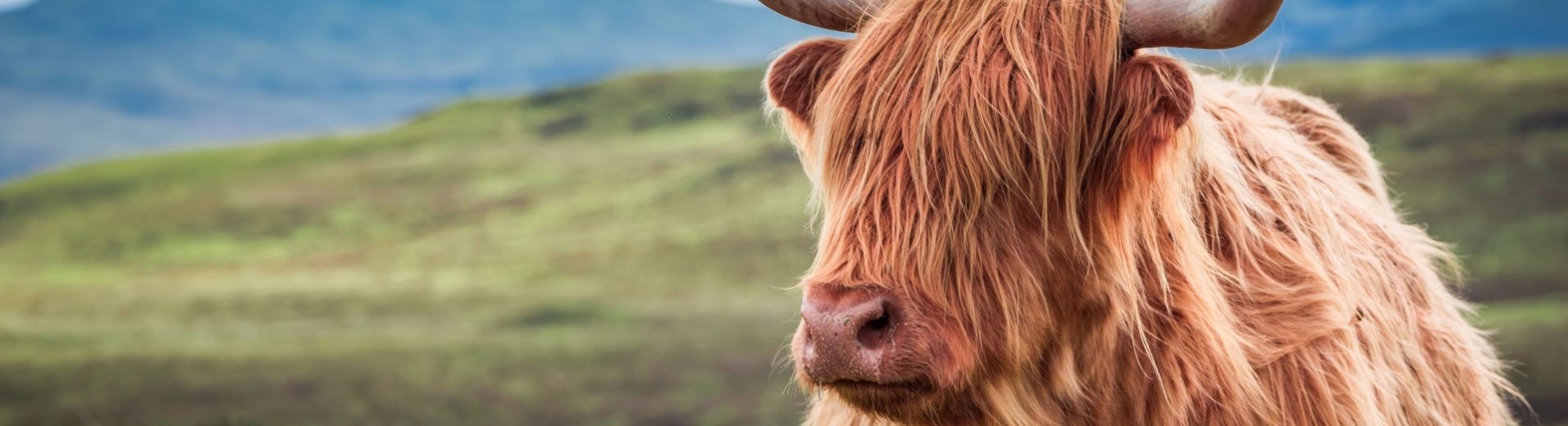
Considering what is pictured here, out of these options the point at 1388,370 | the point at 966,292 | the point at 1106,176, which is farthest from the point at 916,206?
the point at 1388,370

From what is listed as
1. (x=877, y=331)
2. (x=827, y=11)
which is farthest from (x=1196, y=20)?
(x=827, y=11)

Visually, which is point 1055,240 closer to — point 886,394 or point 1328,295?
point 886,394

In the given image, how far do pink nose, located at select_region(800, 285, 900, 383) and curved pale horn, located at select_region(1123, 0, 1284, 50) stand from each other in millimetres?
880

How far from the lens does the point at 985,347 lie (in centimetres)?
289

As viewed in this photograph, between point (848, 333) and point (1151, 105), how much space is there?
0.87 meters

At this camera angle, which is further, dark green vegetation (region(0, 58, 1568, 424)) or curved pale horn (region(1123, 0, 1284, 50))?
dark green vegetation (region(0, 58, 1568, 424))

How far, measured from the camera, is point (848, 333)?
2627mm

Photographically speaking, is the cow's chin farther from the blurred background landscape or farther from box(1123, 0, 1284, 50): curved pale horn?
the blurred background landscape

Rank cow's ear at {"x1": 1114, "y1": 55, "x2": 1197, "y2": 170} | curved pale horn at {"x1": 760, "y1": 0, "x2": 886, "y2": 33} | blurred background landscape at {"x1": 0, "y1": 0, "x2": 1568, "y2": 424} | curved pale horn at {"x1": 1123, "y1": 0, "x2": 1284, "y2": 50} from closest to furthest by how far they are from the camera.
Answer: curved pale horn at {"x1": 1123, "y1": 0, "x2": 1284, "y2": 50}
cow's ear at {"x1": 1114, "y1": 55, "x2": 1197, "y2": 170}
curved pale horn at {"x1": 760, "y1": 0, "x2": 886, "y2": 33}
blurred background landscape at {"x1": 0, "y1": 0, "x2": 1568, "y2": 424}

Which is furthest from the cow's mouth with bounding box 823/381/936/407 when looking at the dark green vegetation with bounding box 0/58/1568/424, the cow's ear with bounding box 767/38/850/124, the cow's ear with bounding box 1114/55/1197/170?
the dark green vegetation with bounding box 0/58/1568/424

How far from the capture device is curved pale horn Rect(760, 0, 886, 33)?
3.33 m

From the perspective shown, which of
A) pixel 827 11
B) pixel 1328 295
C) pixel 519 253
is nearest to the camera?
pixel 1328 295

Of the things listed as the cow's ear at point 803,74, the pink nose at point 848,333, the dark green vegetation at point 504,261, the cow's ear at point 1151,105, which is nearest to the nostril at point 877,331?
the pink nose at point 848,333

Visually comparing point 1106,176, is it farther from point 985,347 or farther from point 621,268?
point 621,268
